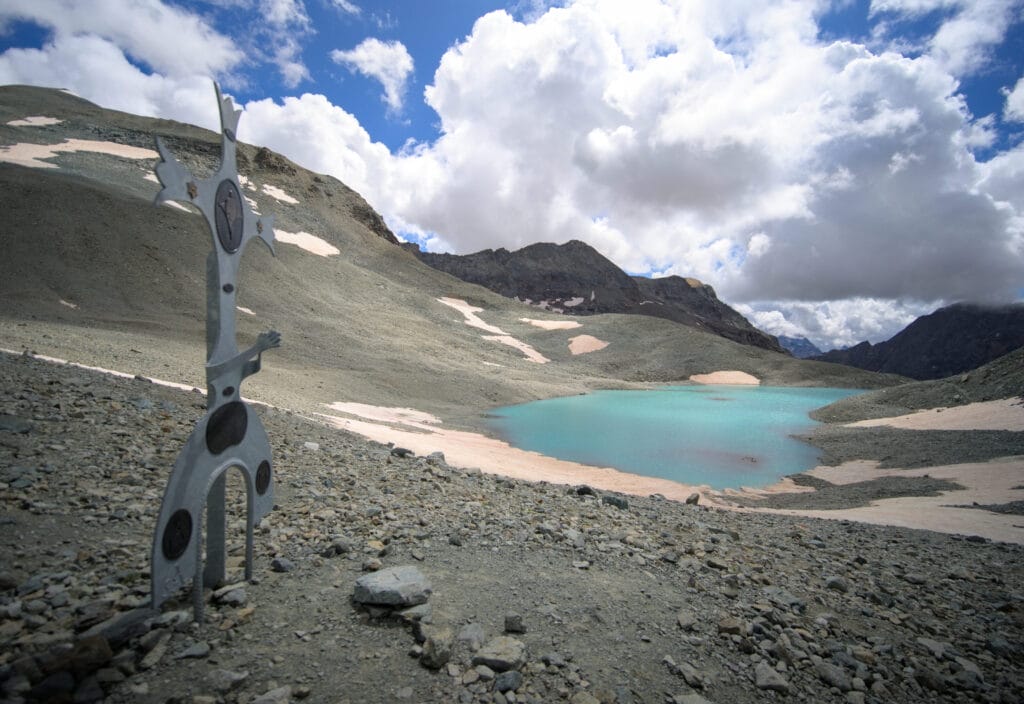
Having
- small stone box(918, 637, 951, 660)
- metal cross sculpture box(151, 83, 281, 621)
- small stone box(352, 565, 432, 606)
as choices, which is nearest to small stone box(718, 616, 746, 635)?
small stone box(918, 637, 951, 660)

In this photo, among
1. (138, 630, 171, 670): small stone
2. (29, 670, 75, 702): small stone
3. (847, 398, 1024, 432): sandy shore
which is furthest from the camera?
(847, 398, 1024, 432): sandy shore

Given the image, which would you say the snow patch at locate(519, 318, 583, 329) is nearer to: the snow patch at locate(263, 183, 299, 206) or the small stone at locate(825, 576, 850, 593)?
the snow patch at locate(263, 183, 299, 206)

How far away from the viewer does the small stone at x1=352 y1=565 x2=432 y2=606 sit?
3953mm

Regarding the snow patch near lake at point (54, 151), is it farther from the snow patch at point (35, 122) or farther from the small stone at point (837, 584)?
the small stone at point (837, 584)

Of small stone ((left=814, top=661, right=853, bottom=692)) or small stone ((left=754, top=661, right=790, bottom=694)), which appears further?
small stone ((left=814, top=661, right=853, bottom=692))

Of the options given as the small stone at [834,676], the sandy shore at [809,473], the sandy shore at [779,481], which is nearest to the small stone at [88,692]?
the small stone at [834,676]

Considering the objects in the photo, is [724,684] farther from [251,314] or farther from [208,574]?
[251,314]

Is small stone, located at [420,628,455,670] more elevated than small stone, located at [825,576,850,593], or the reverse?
small stone, located at [825,576,850,593]

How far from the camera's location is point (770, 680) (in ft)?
12.3

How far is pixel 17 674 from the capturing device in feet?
9.37

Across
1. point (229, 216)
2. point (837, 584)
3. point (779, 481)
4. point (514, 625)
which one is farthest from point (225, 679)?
point (779, 481)

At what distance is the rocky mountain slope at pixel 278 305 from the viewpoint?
2542cm

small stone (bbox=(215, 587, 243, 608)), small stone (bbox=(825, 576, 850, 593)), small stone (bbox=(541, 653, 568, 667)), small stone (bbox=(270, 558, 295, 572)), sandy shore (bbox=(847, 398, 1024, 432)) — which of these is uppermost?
sandy shore (bbox=(847, 398, 1024, 432))

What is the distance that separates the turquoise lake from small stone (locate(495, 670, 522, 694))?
49.4 feet
